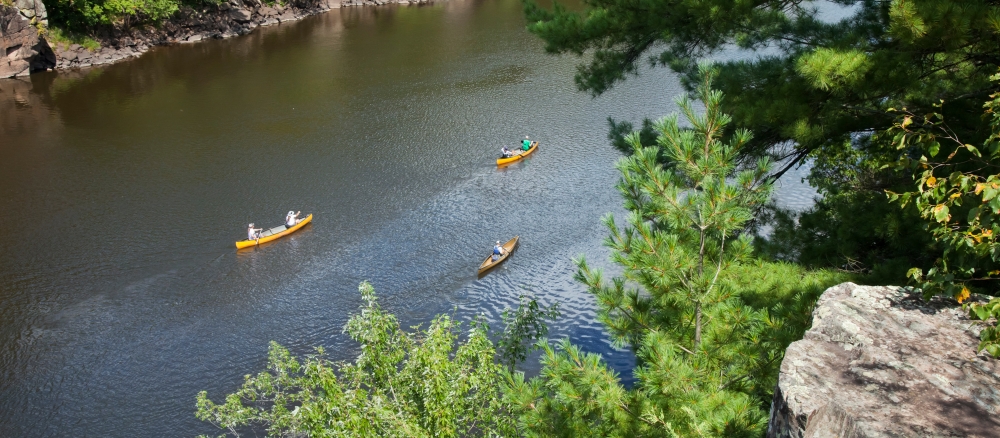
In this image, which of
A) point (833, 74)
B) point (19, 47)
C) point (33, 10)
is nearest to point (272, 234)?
point (833, 74)

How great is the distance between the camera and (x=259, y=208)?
89.6 ft

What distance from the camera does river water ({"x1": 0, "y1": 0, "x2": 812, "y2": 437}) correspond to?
65.4 feet

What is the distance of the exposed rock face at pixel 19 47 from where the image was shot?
38.7 metres

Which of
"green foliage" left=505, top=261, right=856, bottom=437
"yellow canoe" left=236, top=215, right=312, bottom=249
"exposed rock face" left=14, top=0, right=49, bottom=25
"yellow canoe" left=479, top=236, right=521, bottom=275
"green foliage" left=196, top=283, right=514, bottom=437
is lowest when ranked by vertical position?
"yellow canoe" left=236, top=215, right=312, bottom=249

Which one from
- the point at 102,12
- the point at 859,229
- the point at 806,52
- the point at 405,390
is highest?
the point at 806,52

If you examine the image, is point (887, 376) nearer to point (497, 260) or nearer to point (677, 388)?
point (677, 388)

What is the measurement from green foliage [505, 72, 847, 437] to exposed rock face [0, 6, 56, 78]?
4081 centimetres

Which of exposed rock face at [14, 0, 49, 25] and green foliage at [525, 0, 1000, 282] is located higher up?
green foliage at [525, 0, 1000, 282]

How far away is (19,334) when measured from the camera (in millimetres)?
20938

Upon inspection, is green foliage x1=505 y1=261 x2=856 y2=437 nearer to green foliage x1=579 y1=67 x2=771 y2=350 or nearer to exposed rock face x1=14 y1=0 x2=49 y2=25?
green foliage x1=579 y1=67 x2=771 y2=350

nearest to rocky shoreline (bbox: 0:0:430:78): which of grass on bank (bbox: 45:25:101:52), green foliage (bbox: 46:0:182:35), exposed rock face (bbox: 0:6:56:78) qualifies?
exposed rock face (bbox: 0:6:56:78)

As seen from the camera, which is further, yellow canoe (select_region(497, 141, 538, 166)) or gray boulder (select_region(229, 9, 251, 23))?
gray boulder (select_region(229, 9, 251, 23))

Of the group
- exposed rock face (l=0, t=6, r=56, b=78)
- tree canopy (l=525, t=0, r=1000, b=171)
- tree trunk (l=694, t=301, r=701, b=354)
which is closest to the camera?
tree trunk (l=694, t=301, r=701, b=354)

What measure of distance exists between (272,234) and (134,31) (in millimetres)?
28841
